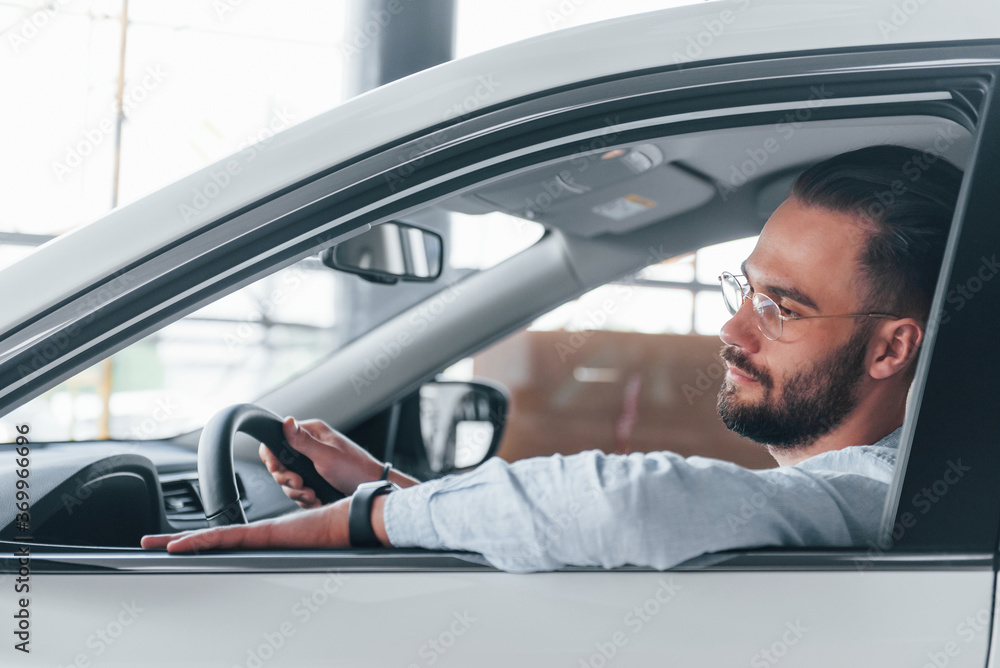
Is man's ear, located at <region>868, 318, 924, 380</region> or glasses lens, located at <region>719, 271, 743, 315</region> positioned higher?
glasses lens, located at <region>719, 271, 743, 315</region>

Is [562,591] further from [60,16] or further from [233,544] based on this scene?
[60,16]

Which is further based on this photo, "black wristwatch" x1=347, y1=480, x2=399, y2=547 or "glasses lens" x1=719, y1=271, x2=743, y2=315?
"glasses lens" x1=719, y1=271, x2=743, y2=315

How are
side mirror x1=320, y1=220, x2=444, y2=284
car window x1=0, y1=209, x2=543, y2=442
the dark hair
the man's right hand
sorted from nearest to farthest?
the dark hair → the man's right hand → side mirror x1=320, y1=220, x2=444, y2=284 → car window x1=0, y1=209, x2=543, y2=442

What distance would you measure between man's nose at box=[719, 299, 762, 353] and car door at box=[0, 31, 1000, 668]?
36cm

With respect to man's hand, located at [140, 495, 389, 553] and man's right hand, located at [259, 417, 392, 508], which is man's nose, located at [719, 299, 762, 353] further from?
man's right hand, located at [259, 417, 392, 508]

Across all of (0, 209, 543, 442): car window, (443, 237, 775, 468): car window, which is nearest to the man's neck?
(0, 209, 543, 442): car window

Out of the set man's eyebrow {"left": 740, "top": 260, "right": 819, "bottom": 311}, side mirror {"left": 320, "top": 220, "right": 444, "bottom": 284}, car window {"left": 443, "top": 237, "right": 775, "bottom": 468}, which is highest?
side mirror {"left": 320, "top": 220, "right": 444, "bottom": 284}

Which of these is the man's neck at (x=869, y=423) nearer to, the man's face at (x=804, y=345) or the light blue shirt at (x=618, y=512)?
the man's face at (x=804, y=345)

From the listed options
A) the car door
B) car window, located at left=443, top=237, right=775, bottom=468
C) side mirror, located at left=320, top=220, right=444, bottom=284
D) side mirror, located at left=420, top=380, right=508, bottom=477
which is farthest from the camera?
car window, located at left=443, top=237, right=775, bottom=468

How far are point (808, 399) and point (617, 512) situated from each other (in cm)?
54

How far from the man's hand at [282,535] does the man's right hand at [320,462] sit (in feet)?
1.88

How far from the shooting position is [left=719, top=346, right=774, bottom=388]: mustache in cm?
123

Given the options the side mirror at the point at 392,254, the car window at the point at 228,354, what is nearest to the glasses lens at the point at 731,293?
the side mirror at the point at 392,254

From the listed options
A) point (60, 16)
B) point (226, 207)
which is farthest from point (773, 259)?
point (60, 16)
